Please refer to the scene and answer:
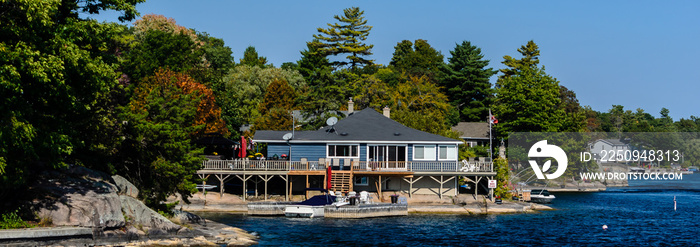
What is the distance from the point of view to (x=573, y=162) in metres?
91.4

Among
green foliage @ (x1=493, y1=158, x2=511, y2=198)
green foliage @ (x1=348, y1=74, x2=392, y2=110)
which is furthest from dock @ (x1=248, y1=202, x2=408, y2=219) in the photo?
green foliage @ (x1=348, y1=74, x2=392, y2=110)

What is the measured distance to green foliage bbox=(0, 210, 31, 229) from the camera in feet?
93.2

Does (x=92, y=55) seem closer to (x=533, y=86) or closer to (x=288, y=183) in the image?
(x=288, y=183)

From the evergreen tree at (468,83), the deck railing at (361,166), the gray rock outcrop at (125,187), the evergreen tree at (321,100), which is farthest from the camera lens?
the evergreen tree at (468,83)

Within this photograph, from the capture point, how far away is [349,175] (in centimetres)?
5303

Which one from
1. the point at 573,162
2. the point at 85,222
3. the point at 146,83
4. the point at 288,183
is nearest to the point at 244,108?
the point at 146,83

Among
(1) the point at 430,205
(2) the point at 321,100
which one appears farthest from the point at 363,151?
(2) the point at 321,100

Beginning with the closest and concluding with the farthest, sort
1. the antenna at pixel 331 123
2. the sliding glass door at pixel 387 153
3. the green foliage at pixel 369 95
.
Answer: the sliding glass door at pixel 387 153
the antenna at pixel 331 123
the green foliage at pixel 369 95

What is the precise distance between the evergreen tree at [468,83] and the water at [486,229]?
43176mm

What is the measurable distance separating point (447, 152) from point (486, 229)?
11483 millimetres

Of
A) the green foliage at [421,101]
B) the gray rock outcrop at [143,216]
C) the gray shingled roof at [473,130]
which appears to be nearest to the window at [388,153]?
the green foliage at [421,101]

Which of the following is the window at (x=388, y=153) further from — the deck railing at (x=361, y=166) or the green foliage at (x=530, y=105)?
the green foliage at (x=530, y=105)

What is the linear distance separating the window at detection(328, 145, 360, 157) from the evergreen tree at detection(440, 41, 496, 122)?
48.4 meters

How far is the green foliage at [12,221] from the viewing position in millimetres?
28406
